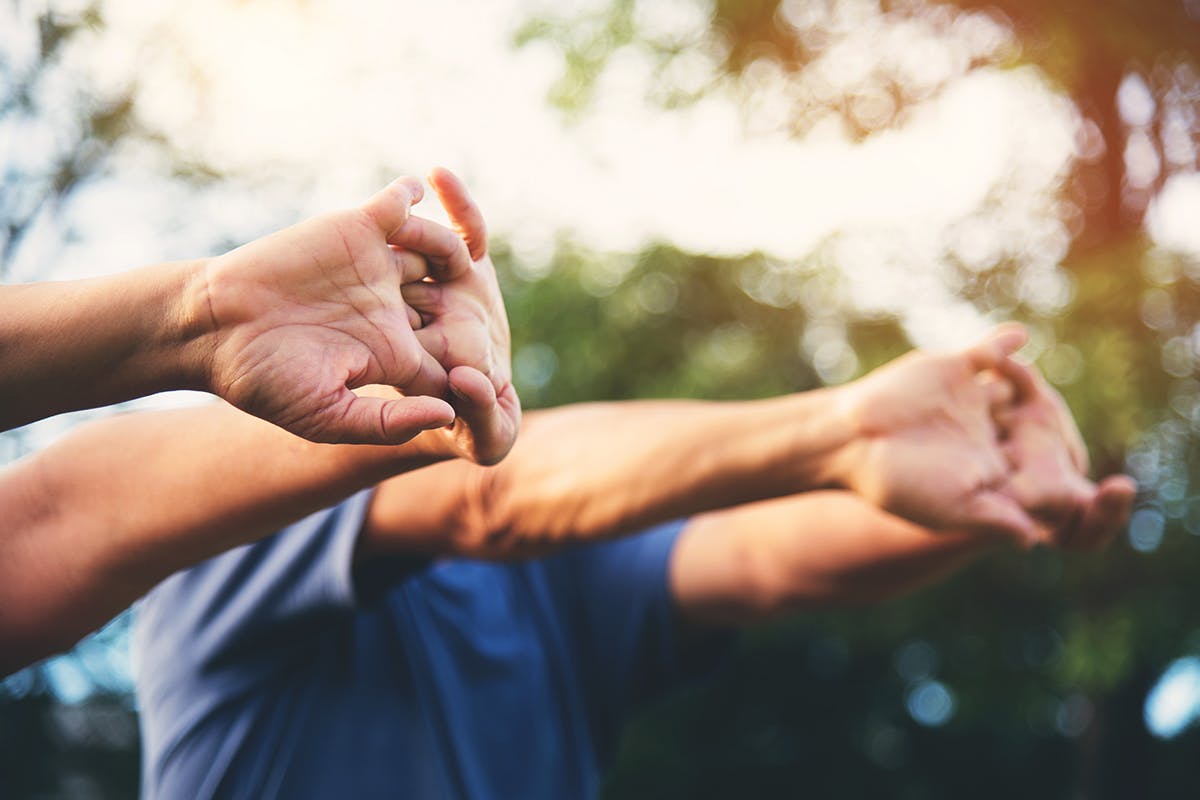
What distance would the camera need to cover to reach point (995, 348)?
5.87ft

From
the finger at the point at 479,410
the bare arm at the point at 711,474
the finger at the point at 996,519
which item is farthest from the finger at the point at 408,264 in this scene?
the finger at the point at 996,519

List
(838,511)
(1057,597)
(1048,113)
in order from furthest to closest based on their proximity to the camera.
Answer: (1048,113) → (1057,597) → (838,511)

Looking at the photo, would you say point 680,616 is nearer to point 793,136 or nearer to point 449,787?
point 449,787

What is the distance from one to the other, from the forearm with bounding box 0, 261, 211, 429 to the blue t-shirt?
19.4 inches

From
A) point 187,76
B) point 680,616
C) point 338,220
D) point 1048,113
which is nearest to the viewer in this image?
point 338,220

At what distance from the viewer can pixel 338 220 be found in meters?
1.10

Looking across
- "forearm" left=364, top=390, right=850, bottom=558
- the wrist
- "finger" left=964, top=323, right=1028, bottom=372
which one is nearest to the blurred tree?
"finger" left=964, top=323, right=1028, bottom=372

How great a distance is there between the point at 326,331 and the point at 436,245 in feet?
0.57

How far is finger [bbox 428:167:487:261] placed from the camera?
1.17 m

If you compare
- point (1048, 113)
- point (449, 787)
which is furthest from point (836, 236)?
point (449, 787)

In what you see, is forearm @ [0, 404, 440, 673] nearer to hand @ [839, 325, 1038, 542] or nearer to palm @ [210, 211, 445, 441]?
palm @ [210, 211, 445, 441]

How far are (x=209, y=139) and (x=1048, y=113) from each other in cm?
442

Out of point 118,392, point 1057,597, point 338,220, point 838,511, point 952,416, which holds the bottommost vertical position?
point 1057,597

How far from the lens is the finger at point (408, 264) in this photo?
Result: 3.78ft
